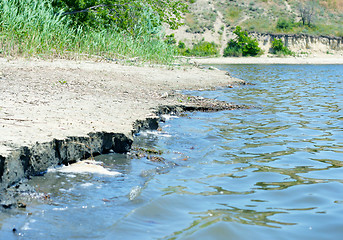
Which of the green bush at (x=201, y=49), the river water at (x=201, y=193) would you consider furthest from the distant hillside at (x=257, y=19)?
the river water at (x=201, y=193)

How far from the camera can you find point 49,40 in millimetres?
11266

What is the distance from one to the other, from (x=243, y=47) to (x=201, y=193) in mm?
41614

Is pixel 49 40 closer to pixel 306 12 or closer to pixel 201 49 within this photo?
pixel 201 49

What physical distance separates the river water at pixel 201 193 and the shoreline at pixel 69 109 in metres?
0.20

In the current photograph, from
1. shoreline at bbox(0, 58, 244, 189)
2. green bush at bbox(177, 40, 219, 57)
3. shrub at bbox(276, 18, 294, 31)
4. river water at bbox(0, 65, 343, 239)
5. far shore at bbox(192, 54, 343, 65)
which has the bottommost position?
river water at bbox(0, 65, 343, 239)

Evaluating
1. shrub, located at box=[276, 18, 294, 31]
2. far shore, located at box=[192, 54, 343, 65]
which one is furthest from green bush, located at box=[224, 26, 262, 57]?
shrub, located at box=[276, 18, 294, 31]

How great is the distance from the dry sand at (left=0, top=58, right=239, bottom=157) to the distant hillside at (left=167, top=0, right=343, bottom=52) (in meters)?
37.5

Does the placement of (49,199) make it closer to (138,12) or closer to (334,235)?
(334,235)

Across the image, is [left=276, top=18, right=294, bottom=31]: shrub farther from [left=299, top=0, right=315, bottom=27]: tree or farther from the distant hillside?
[left=299, top=0, right=315, bottom=27]: tree

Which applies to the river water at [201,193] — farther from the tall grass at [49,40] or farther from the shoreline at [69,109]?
the tall grass at [49,40]

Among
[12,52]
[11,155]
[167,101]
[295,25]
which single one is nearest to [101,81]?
[167,101]

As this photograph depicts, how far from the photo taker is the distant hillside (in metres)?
48.8

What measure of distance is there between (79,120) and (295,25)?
49.9 m

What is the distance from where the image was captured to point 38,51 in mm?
11164
